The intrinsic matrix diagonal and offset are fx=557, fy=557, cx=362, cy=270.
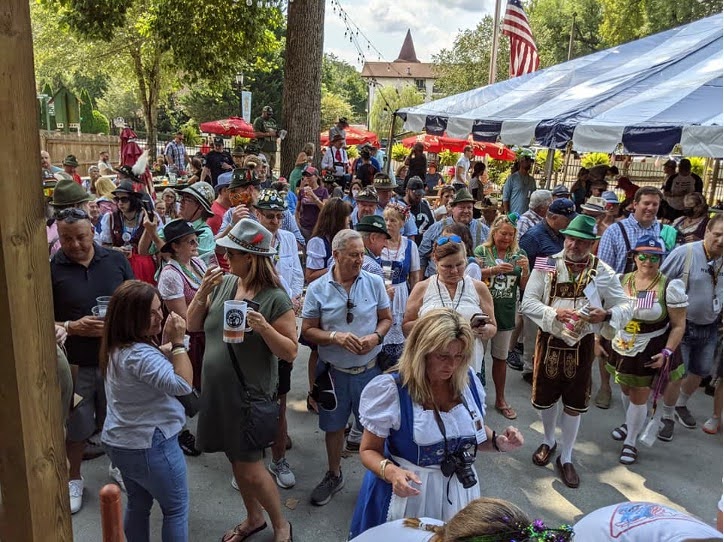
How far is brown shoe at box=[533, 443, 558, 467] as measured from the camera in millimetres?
4492

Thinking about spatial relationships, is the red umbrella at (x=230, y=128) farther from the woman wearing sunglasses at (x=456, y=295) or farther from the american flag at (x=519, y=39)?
the woman wearing sunglasses at (x=456, y=295)

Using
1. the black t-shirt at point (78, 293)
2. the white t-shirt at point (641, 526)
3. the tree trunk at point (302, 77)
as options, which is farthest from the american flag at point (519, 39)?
the white t-shirt at point (641, 526)

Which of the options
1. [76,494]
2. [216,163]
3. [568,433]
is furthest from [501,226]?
[216,163]

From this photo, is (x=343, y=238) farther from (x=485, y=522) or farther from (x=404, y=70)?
(x=404, y=70)

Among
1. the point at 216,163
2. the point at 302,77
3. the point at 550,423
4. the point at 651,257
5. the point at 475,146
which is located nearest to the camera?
the point at 651,257

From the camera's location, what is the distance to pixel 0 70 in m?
1.33

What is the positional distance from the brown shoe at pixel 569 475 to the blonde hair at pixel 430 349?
2.19 m

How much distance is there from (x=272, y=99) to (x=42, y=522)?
40605mm

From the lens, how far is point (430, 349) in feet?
8.39

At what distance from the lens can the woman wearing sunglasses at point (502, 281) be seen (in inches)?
204

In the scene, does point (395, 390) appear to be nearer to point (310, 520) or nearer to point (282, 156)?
point (310, 520)

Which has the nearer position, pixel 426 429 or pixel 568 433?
pixel 426 429

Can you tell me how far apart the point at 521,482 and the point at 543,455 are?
37cm

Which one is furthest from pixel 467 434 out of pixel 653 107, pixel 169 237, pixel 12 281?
pixel 653 107
